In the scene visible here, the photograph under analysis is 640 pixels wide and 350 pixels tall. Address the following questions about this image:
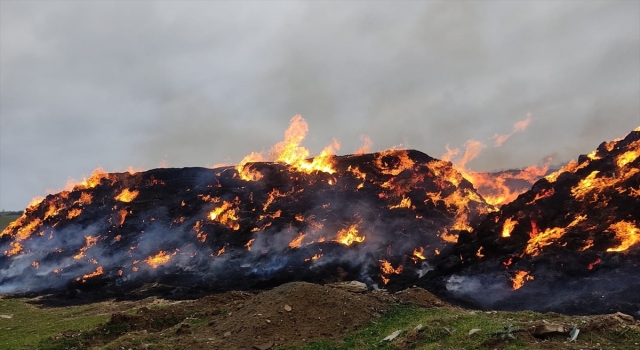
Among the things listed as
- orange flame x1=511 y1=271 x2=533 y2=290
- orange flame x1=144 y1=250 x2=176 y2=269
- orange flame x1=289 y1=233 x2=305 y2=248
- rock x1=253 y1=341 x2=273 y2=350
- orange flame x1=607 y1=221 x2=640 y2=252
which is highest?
orange flame x1=289 y1=233 x2=305 y2=248

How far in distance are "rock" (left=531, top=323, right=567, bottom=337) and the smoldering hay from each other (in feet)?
73.4

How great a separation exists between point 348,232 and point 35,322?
48545mm

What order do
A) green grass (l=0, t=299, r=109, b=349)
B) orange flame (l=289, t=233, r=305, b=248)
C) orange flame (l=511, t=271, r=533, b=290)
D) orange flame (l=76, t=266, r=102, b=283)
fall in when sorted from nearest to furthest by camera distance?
green grass (l=0, t=299, r=109, b=349) → orange flame (l=511, t=271, r=533, b=290) → orange flame (l=76, t=266, r=102, b=283) → orange flame (l=289, t=233, r=305, b=248)

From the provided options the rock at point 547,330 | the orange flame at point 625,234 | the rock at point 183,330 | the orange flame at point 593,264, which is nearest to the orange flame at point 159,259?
the rock at point 183,330

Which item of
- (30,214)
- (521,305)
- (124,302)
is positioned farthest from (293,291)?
(30,214)

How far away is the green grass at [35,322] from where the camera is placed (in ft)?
91.8

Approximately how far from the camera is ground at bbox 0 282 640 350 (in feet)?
55.6

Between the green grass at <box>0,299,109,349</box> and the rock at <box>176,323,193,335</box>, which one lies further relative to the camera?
the green grass at <box>0,299,109,349</box>

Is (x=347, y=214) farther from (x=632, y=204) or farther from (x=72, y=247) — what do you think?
(x=72, y=247)

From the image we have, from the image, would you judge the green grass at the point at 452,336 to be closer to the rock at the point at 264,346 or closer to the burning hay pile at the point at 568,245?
the rock at the point at 264,346

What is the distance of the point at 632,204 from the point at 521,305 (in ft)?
61.4

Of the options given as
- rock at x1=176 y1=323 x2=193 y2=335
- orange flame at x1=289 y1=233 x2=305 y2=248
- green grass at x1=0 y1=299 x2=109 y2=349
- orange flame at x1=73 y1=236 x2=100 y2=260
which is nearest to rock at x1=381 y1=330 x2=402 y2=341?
rock at x1=176 y1=323 x2=193 y2=335

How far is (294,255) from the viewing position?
6731 centimetres

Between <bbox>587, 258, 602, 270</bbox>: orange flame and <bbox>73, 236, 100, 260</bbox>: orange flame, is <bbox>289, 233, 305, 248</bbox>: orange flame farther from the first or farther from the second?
<bbox>587, 258, 602, 270</bbox>: orange flame
